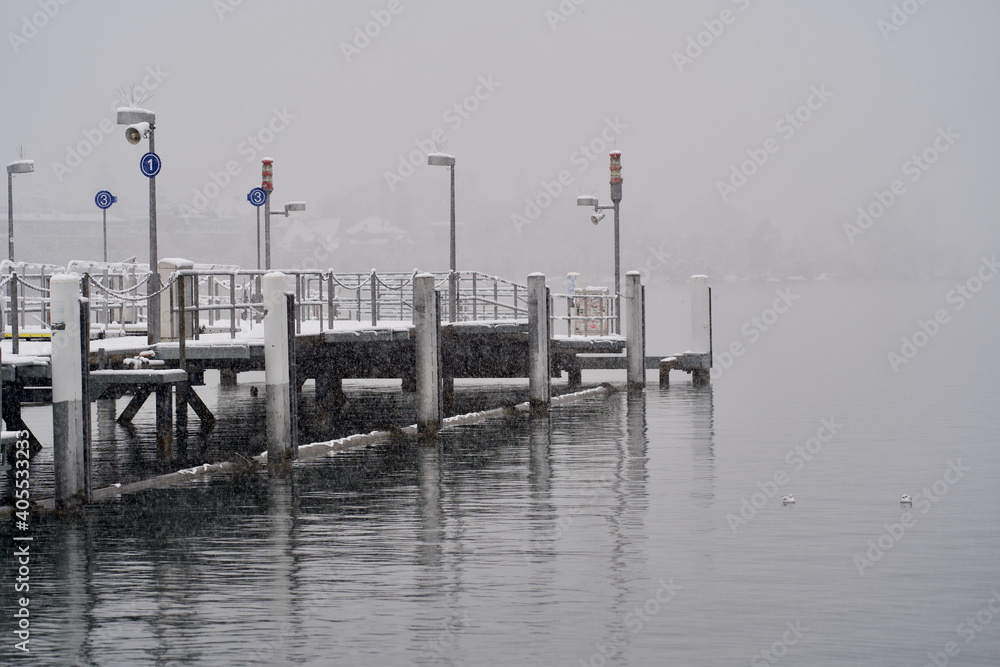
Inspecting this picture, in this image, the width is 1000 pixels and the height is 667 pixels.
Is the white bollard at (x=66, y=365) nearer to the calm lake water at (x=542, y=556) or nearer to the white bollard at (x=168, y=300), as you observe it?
the calm lake water at (x=542, y=556)

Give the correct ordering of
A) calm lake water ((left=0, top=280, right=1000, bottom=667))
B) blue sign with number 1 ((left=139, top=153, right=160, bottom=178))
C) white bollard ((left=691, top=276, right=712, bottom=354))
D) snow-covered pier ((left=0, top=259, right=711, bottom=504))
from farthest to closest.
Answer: white bollard ((left=691, top=276, right=712, bottom=354))
blue sign with number 1 ((left=139, top=153, right=160, bottom=178))
snow-covered pier ((left=0, top=259, right=711, bottom=504))
calm lake water ((left=0, top=280, right=1000, bottom=667))

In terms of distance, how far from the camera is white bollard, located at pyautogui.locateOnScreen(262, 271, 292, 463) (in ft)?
58.3

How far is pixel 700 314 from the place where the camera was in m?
34.8

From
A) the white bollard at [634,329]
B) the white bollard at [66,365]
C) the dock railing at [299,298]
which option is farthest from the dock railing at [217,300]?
the white bollard at [66,365]

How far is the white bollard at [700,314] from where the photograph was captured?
34.2 m

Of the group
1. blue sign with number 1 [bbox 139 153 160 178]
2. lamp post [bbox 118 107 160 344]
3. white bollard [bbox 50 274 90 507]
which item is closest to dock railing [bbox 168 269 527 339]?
lamp post [bbox 118 107 160 344]

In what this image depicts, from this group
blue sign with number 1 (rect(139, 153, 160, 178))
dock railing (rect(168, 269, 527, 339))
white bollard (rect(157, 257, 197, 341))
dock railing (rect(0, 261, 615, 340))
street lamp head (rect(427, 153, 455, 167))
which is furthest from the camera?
street lamp head (rect(427, 153, 455, 167))

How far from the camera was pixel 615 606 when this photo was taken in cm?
1095

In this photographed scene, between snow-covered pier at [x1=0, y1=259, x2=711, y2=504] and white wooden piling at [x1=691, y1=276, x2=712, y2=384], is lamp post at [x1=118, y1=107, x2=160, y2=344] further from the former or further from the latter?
white wooden piling at [x1=691, y1=276, x2=712, y2=384]

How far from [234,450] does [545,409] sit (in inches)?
252

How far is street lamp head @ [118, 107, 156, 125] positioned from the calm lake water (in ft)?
16.2

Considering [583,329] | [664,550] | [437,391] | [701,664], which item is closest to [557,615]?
[701,664]

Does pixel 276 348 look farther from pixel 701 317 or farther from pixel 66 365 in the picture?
pixel 701 317

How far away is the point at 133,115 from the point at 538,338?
7951 millimetres
